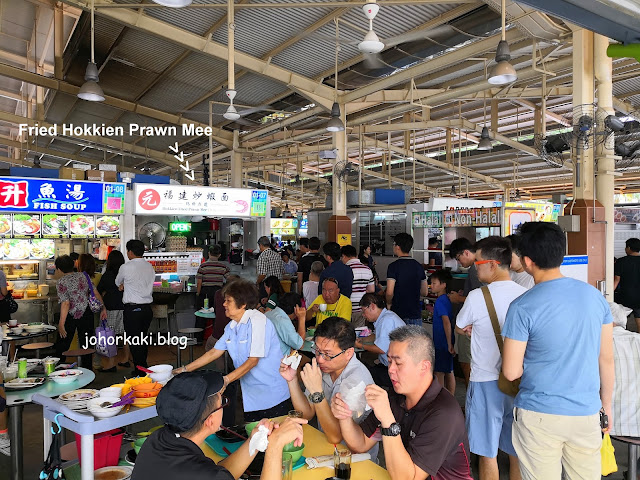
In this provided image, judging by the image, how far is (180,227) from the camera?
9.46 metres

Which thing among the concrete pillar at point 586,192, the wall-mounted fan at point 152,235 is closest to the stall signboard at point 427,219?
the concrete pillar at point 586,192

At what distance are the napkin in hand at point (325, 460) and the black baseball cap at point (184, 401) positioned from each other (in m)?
0.66

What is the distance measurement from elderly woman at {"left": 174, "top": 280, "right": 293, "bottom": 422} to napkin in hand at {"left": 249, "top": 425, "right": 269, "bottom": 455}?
1.22 metres

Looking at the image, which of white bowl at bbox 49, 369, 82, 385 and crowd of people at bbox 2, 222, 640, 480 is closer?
crowd of people at bbox 2, 222, 640, 480

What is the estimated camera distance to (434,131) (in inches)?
616

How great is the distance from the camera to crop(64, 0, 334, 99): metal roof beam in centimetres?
753

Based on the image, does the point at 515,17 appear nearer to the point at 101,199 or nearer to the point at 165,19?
the point at 165,19

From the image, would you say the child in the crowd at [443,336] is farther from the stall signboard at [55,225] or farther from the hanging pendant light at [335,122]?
the stall signboard at [55,225]

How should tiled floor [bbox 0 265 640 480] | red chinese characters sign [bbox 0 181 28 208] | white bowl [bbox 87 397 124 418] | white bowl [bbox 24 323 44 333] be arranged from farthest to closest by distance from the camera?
red chinese characters sign [bbox 0 181 28 208] → white bowl [bbox 24 323 44 333] → tiled floor [bbox 0 265 640 480] → white bowl [bbox 87 397 124 418]

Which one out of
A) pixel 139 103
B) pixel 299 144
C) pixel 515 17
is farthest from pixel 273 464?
pixel 299 144

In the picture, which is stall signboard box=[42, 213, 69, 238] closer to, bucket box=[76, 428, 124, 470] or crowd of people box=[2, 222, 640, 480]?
crowd of people box=[2, 222, 640, 480]

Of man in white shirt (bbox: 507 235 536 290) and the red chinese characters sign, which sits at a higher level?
the red chinese characters sign

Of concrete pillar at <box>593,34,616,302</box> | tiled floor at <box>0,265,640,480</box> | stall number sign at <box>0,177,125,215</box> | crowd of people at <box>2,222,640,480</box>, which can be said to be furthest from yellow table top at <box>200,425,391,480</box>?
stall number sign at <box>0,177,125,215</box>

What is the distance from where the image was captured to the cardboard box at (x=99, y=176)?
7.53 m
